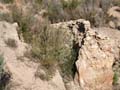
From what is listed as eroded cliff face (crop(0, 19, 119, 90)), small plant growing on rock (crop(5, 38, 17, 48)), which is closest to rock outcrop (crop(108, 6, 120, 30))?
eroded cliff face (crop(0, 19, 119, 90))

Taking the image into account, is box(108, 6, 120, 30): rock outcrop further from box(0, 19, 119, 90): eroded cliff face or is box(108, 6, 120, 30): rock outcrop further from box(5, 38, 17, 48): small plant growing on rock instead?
box(5, 38, 17, 48): small plant growing on rock

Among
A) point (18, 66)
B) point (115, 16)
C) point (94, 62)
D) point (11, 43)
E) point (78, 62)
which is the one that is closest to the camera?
point (18, 66)

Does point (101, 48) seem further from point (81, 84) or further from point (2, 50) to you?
point (2, 50)

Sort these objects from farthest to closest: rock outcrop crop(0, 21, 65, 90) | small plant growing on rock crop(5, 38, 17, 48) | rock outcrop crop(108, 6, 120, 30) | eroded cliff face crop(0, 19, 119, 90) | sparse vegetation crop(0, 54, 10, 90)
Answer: rock outcrop crop(108, 6, 120, 30)
small plant growing on rock crop(5, 38, 17, 48)
eroded cliff face crop(0, 19, 119, 90)
rock outcrop crop(0, 21, 65, 90)
sparse vegetation crop(0, 54, 10, 90)

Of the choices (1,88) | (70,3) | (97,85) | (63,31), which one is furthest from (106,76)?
(70,3)

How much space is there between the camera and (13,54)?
23.3 ft

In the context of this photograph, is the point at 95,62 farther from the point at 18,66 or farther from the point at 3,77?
the point at 3,77

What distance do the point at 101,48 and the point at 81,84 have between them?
979 mm

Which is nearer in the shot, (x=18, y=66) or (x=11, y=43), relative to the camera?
(x=18, y=66)

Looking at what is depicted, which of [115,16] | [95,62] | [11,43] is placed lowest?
[115,16]

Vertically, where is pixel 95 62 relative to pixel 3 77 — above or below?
below

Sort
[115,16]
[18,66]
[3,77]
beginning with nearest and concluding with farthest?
[3,77], [18,66], [115,16]

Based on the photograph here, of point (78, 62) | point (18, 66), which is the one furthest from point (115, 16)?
point (18, 66)

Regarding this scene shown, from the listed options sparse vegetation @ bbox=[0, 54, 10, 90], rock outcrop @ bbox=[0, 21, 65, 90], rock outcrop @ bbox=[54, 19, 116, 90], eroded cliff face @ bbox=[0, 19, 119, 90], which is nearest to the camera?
sparse vegetation @ bbox=[0, 54, 10, 90]
